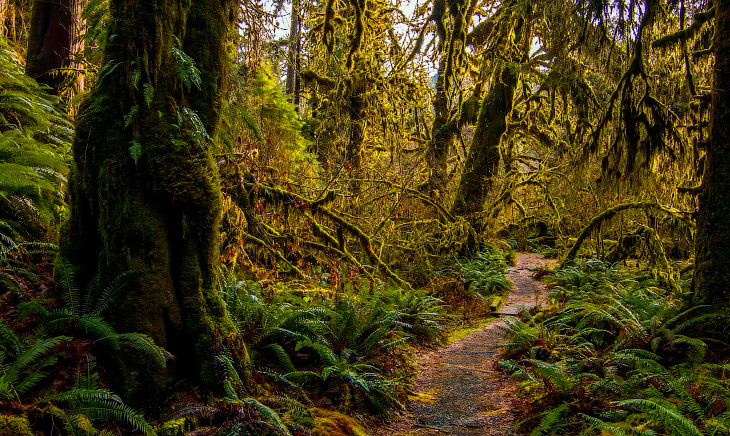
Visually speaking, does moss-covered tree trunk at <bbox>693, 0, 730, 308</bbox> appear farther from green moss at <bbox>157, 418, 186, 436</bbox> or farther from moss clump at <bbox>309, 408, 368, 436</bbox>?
green moss at <bbox>157, 418, 186, 436</bbox>

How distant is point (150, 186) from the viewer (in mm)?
3277

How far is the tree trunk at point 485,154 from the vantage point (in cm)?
1264

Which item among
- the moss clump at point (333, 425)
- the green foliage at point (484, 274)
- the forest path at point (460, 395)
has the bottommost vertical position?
the forest path at point (460, 395)

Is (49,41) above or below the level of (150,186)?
above

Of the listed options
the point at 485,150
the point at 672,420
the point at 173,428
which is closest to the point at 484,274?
the point at 485,150

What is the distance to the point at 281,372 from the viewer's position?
4.12 m

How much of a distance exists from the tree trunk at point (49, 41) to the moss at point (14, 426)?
6204 millimetres

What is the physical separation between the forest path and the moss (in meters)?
2.63

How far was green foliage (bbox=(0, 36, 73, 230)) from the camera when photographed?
4180 mm

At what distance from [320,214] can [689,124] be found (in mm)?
5489

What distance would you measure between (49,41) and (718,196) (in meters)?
9.36

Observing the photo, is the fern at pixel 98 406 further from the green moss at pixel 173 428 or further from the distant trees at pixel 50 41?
the distant trees at pixel 50 41

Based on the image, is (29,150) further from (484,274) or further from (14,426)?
(484,274)

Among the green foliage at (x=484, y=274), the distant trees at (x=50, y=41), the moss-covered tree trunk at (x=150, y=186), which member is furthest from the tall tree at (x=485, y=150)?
the moss-covered tree trunk at (x=150, y=186)
